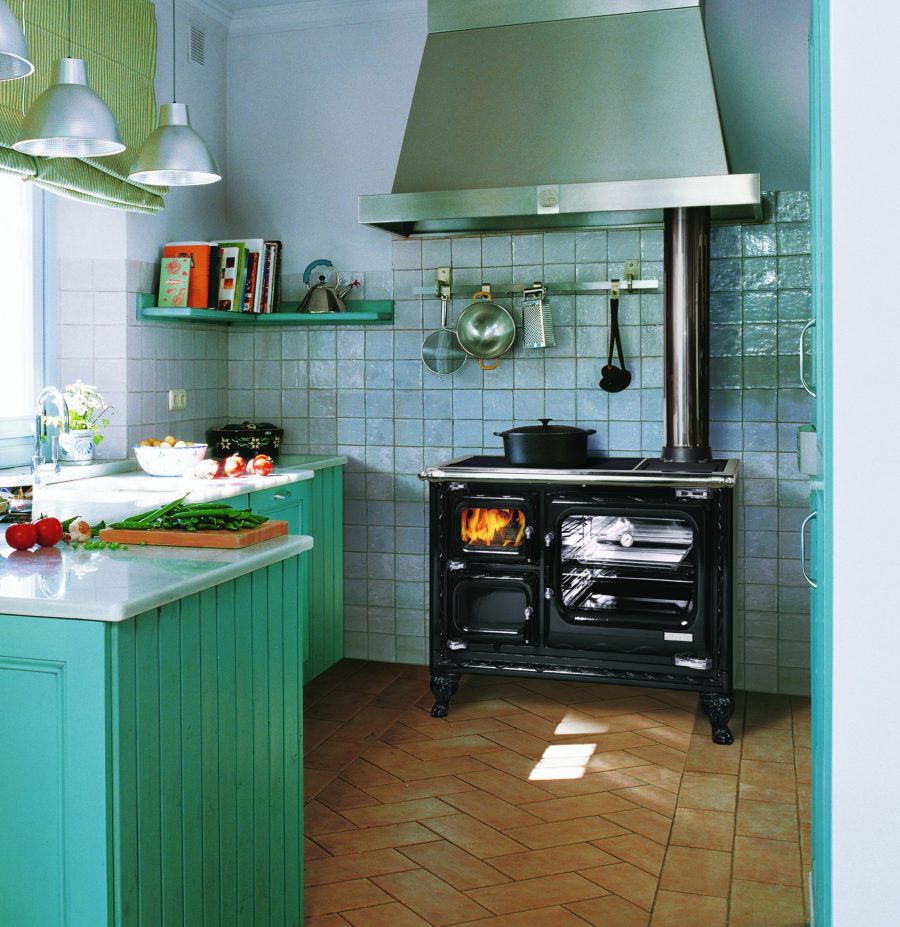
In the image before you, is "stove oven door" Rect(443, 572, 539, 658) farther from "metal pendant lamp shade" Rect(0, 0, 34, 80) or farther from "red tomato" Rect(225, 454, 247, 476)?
"metal pendant lamp shade" Rect(0, 0, 34, 80)

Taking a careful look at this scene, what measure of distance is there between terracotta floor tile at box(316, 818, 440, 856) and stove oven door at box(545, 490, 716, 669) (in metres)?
1.05

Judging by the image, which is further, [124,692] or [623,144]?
[623,144]

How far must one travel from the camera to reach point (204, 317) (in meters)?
3.97

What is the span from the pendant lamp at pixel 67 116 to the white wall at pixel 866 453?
181 centimetres

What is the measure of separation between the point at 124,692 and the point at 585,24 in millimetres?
3155

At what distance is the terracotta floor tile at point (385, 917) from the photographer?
90.0 inches

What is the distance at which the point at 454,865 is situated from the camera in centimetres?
258

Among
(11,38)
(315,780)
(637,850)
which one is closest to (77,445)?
(315,780)

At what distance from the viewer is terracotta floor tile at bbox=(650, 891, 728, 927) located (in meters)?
2.30

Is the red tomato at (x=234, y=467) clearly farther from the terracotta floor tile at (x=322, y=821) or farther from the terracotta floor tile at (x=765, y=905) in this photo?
the terracotta floor tile at (x=765, y=905)

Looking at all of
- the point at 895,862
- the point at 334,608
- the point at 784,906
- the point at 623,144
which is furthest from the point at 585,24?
the point at 895,862

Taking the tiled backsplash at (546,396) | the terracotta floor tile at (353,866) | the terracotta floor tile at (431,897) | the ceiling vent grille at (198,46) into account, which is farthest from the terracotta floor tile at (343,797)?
the ceiling vent grille at (198,46)

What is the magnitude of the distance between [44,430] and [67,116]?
1.31 meters

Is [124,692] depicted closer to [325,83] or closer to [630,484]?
[630,484]
